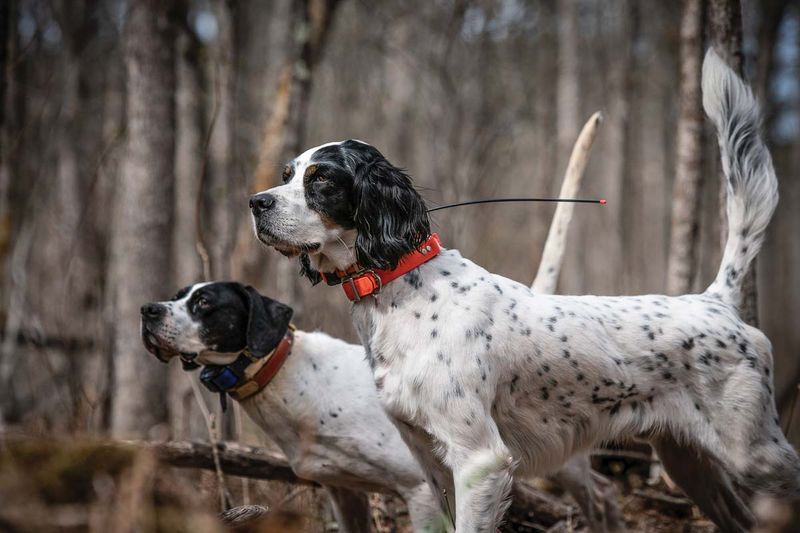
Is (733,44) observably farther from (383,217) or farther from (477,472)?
(477,472)

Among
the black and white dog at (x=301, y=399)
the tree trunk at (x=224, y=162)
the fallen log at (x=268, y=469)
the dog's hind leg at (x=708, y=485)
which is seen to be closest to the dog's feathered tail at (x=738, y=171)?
the dog's hind leg at (x=708, y=485)

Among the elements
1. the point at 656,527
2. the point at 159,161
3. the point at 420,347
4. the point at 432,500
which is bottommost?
the point at 656,527

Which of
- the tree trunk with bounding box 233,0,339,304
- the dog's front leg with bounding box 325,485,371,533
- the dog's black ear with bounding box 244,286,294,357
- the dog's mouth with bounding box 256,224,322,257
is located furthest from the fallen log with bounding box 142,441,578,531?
the tree trunk with bounding box 233,0,339,304

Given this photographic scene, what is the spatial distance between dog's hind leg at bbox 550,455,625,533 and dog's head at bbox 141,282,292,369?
1838 millimetres

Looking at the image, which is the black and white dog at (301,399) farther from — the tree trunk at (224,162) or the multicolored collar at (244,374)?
the tree trunk at (224,162)

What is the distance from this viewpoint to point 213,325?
13.9ft

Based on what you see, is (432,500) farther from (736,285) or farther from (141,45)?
(141,45)

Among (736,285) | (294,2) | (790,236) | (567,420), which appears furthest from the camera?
(790,236)

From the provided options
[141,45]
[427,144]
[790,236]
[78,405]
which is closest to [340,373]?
[78,405]

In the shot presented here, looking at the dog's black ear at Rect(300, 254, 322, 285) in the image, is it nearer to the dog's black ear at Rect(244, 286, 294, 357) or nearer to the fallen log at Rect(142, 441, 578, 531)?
the dog's black ear at Rect(244, 286, 294, 357)

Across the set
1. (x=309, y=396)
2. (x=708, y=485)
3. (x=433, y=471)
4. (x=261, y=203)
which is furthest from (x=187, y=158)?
(x=708, y=485)

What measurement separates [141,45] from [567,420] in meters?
4.54

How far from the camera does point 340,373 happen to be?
444 cm

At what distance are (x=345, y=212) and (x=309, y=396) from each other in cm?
130
